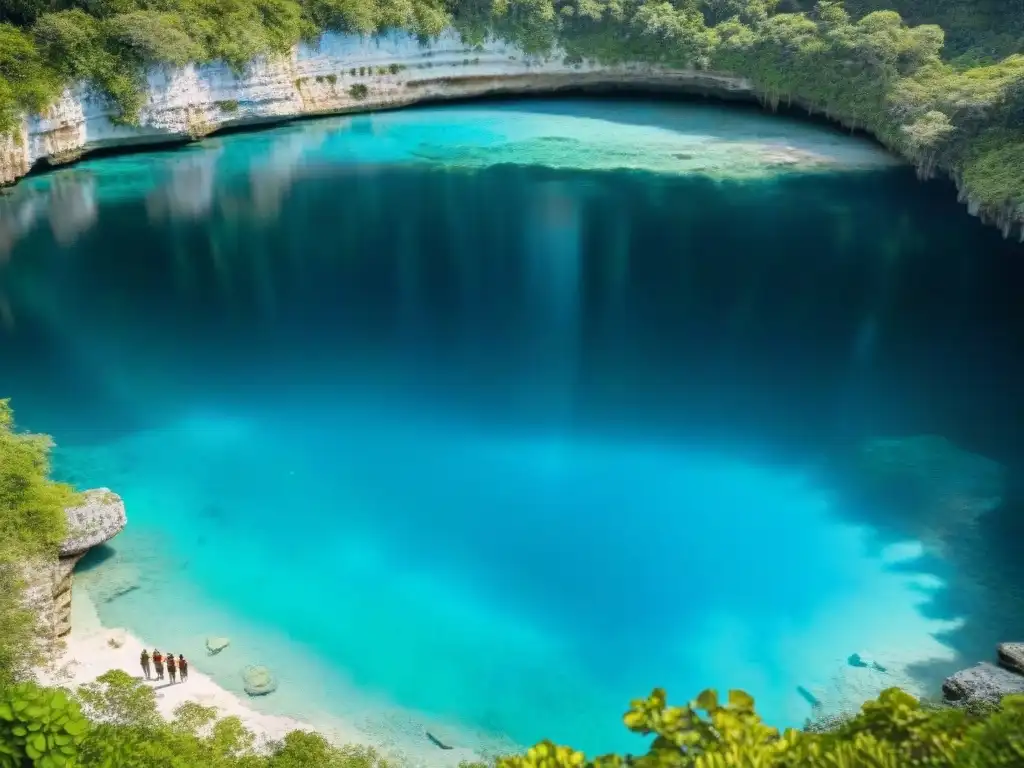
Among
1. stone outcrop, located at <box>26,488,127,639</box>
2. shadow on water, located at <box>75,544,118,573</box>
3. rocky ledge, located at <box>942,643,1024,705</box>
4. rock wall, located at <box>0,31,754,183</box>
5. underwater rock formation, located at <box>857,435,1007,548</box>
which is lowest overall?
underwater rock formation, located at <box>857,435,1007,548</box>

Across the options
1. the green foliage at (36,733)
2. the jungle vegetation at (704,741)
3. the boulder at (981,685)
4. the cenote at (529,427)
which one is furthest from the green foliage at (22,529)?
the boulder at (981,685)

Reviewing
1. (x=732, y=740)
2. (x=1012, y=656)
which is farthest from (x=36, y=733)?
(x=1012, y=656)

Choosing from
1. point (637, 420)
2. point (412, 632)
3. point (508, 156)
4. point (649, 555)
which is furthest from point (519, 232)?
point (412, 632)

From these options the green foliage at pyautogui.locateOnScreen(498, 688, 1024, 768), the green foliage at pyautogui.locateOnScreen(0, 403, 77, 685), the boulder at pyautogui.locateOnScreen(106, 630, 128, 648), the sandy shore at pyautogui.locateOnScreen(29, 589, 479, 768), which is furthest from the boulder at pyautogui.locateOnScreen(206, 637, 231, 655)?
the green foliage at pyautogui.locateOnScreen(498, 688, 1024, 768)

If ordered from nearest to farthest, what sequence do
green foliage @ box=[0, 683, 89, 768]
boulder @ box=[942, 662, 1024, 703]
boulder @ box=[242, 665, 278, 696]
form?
green foliage @ box=[0, 683, 89, 768], boulder @ box=[942, 662, 1024, 703], boulder @ box=[242, 665, 278, 696]

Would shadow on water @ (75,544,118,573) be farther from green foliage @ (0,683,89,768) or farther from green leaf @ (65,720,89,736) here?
green leaf @ (65,720,89,736)

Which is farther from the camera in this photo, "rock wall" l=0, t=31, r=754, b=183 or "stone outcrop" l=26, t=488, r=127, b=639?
"rock wall" l=0, t=31, r=754, b=183

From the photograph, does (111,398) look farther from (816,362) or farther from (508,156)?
(508,156)
